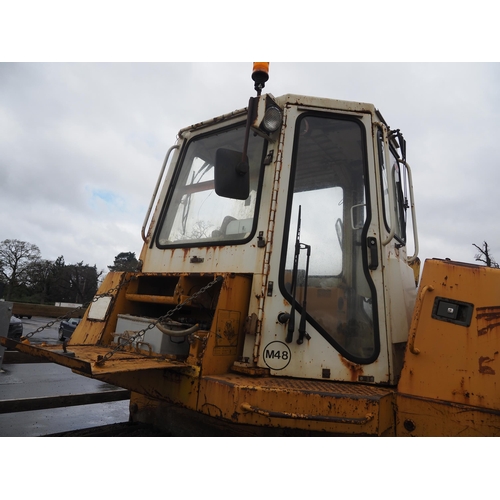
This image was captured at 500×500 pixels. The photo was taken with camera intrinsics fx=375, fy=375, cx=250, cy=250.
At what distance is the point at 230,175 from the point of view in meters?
2.46

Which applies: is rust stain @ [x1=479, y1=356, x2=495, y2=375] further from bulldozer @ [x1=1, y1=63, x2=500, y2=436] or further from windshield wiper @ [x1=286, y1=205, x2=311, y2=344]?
windshield wiper @ [x1=286, y1=205, x2=311, y2=344]

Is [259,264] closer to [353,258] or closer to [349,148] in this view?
[353,258]

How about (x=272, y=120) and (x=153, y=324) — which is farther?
(x=272, y=120)

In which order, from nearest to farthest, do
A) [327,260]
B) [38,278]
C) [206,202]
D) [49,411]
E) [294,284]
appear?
[294,284] < [327,260] < [206,202] < [49,411] < [38,278]

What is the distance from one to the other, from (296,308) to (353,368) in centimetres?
52

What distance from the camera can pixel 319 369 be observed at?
7.86 ft

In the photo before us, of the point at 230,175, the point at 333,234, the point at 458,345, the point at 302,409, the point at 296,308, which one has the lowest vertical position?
the point at 302,409

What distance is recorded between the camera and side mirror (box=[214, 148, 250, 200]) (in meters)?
2.45

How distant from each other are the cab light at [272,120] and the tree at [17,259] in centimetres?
4954

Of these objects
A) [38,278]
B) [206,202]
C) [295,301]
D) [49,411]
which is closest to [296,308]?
[295,301]

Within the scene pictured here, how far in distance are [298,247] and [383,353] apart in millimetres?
878

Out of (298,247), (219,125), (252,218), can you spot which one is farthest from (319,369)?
(219,125)

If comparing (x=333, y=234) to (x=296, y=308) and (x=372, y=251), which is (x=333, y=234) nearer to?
(x=372, y=251)

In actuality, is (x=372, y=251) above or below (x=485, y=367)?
above
